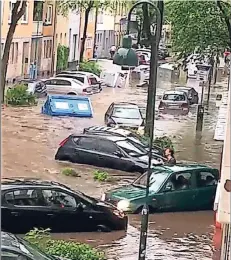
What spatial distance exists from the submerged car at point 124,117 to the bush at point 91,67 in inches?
99.3

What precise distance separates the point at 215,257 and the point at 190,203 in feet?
3.37

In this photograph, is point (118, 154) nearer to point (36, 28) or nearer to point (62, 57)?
point (36, 28)

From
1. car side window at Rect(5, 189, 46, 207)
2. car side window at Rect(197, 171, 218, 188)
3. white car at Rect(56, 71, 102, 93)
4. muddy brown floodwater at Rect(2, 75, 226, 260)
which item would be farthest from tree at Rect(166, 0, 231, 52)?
white car at Rect(56, 71, 102, 93)

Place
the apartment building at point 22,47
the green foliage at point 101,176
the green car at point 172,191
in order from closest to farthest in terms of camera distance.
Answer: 1. the green car at point 172,191
2. the green foliage at point 101,176
3. the apartment building at point 22,47

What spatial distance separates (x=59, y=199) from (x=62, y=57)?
632 centimetres

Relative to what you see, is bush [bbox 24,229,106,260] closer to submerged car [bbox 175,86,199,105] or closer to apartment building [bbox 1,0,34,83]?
submerged car [bbox 175,86,199,105]

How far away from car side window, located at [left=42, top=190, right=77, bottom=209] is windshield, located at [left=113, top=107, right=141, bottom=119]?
315 centimetres

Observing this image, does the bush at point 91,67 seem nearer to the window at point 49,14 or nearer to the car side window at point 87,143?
the window at point 49,14

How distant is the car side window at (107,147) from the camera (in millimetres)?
4914

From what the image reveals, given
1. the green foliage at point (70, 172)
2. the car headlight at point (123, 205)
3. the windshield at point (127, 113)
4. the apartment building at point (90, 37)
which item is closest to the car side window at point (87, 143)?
the green foliage at point (70, 172)

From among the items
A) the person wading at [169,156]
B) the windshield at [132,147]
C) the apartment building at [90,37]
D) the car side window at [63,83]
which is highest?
the apartment building at [90,37]

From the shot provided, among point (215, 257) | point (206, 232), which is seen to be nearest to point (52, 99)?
point (206, 232)

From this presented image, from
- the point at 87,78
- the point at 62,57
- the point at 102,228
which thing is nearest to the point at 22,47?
the point at 87,78

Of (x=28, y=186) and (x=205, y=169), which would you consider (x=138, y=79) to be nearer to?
(x=205, y=169)
